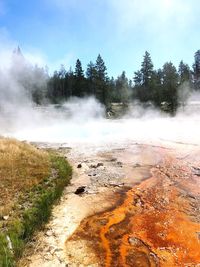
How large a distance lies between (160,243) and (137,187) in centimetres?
702

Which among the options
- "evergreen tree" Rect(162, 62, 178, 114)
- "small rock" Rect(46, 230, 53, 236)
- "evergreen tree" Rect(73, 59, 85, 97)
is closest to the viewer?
"small rock" Rect(46, 230, 53, 236)

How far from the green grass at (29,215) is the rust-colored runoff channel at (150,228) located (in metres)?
1.95

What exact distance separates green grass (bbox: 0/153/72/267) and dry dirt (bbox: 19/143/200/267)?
0.38 m

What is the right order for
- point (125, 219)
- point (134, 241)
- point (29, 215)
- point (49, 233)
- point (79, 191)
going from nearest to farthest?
point (134, 241) → point (49, 233) → point (29, 215) → point (125, 219) → point (79, 191)

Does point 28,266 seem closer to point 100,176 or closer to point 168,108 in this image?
point 100,176

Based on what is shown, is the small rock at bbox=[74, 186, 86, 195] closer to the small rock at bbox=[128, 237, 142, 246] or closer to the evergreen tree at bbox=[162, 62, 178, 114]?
the small rock at bbox=[128, 237, 142, 246]

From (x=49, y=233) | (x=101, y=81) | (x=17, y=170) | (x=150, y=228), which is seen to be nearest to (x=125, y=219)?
(x=150, y=228)

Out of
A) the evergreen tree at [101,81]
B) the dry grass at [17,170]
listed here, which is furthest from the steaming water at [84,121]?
the dry grass at [17,170]

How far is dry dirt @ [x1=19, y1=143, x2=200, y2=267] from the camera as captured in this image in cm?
1303

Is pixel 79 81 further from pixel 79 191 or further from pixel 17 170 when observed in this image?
pixel 79 191

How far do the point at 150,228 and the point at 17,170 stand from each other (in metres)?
9.93

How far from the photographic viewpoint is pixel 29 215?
629 inches

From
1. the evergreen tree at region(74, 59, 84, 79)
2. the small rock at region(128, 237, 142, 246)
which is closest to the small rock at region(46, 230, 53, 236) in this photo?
the small rock at region(128, 237, 142, 246)

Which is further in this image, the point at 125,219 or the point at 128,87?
the point at 128,87
